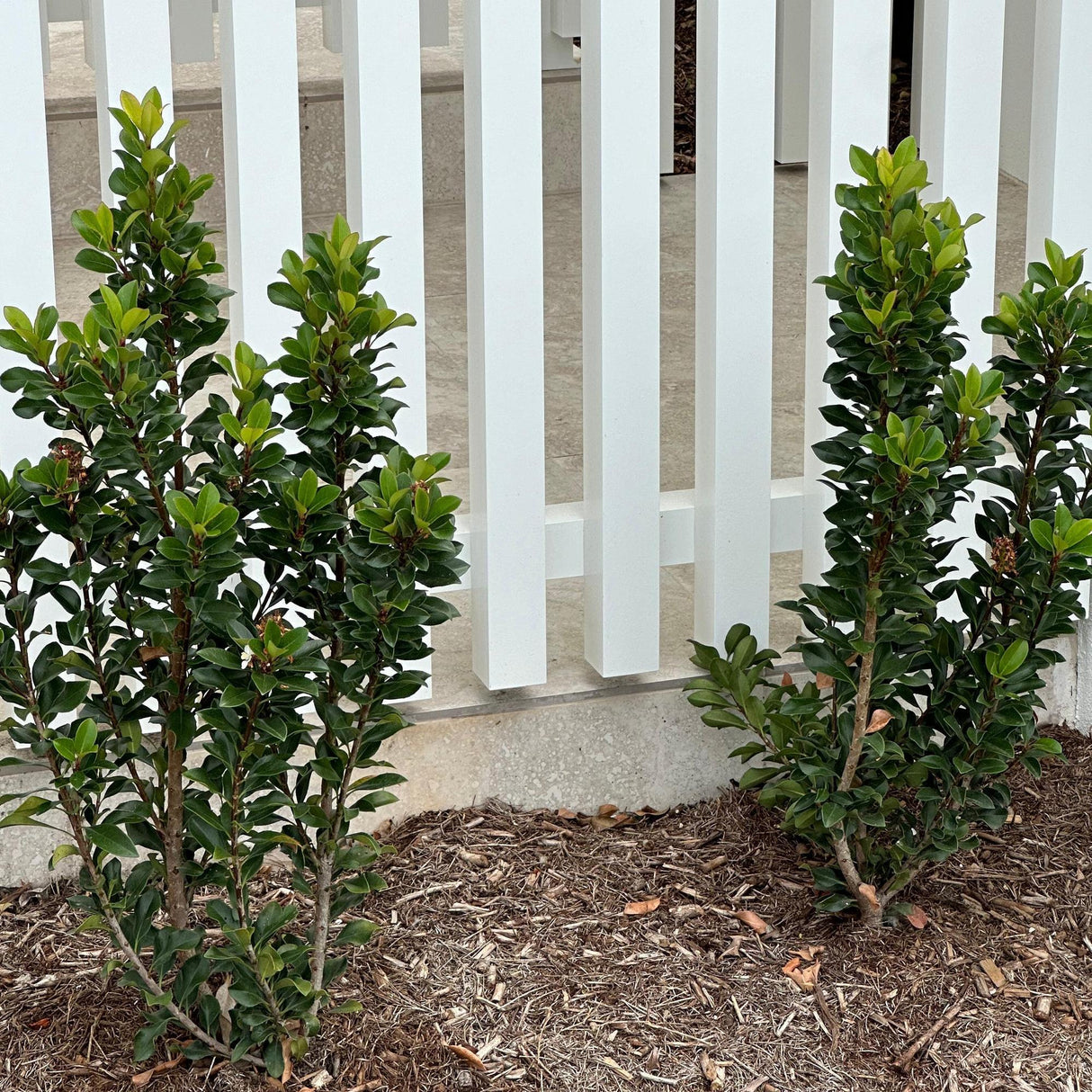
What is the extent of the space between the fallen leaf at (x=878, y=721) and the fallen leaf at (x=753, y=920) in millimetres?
353

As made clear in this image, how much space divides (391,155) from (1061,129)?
116 centimetres

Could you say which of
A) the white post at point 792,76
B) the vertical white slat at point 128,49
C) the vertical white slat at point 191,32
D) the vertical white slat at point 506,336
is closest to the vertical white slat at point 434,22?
the vertical white slat at point 191,32

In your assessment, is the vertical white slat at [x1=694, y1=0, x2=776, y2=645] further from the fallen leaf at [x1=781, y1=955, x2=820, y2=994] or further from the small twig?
the small twig

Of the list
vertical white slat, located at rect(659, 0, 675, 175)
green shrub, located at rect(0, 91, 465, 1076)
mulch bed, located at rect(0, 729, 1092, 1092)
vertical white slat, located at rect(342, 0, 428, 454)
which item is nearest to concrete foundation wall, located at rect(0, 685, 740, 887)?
mulch bed, located at rect(0, 729, 1092, 1092)

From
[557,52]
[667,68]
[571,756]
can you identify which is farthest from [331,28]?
[571,756]

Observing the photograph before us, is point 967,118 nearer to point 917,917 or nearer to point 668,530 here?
point 668,530

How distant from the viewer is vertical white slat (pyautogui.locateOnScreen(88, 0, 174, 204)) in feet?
7.17

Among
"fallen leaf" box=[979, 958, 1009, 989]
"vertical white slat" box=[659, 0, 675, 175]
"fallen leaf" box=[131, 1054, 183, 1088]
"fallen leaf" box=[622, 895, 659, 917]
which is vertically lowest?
"fallen leaf" box=[979, 958, 1009, 989]

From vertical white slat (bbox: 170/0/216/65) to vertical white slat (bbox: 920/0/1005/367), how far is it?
2.83 m

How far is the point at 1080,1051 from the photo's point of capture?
2.18 metres

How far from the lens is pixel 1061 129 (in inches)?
105

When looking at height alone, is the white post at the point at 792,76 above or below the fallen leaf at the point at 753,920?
above

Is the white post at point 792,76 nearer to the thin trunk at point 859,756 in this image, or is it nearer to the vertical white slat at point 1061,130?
the vertical white slat at point 1061,130

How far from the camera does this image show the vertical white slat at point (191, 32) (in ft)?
15.7
